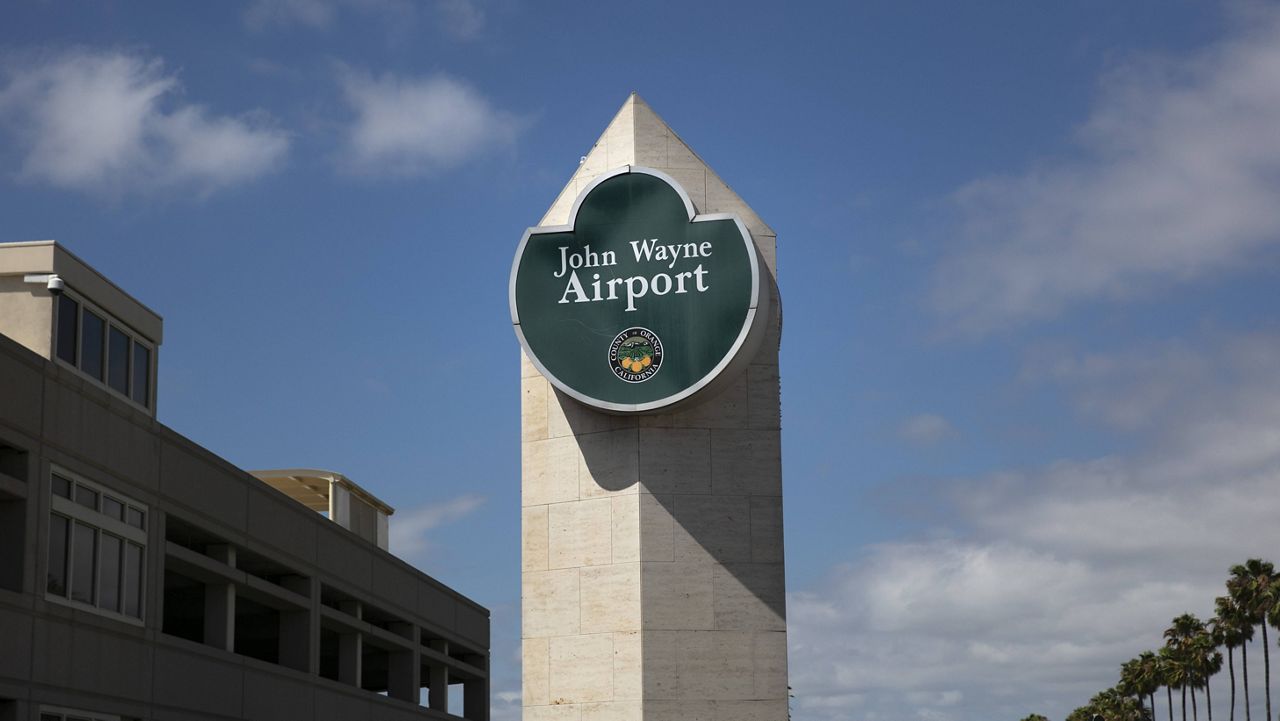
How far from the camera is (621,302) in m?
41.3

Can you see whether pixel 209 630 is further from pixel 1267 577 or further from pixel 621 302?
pixel 1267 577

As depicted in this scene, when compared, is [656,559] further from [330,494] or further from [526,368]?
[330,494]

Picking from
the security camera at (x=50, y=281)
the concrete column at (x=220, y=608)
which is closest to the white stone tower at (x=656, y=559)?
the security camera at (x=50, y=281)

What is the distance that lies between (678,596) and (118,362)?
16.5 metres

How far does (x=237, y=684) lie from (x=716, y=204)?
69.5 feet

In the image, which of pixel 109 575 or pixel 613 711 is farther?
pixel 109 575

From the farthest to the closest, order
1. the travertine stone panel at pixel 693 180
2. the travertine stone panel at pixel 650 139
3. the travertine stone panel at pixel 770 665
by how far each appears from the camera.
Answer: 1. the travertine stone panel at pixel 650 139
2. the travertine stone panel at pixel 693 180
3. the travertine stone panel at pixel 770 665

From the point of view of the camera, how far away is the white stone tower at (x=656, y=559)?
39.0 metres

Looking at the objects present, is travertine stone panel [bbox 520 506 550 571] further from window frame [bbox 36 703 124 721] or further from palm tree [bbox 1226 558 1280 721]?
palm tree [bbox 1226 558 1280 721]

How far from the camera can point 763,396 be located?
1614 inches

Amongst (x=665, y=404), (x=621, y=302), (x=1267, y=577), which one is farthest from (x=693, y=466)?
(x=1267, y=577)

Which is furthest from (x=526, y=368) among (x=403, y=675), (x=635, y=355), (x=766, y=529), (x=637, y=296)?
(x=403, y=675)

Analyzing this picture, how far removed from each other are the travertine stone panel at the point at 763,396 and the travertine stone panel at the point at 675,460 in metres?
1.42

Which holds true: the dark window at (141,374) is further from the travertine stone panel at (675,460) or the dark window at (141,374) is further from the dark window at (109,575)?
the travertine stone panel at (675,460)
